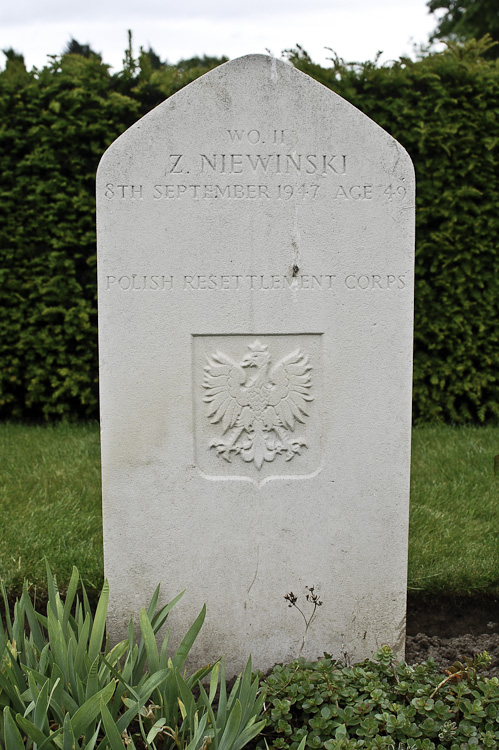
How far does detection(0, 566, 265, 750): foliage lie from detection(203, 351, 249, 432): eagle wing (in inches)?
30.7

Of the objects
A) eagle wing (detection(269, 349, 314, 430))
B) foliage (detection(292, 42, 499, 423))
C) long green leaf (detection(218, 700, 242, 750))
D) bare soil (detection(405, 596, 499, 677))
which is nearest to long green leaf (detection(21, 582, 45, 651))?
long green leaf (detection(218, 700, 242, 750))

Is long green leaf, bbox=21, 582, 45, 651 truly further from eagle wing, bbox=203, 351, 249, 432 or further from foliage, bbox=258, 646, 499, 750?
eagle wing, bbox=203, 351, 249, 432

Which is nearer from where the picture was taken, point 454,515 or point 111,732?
point 111,732

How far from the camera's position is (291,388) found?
2.59m

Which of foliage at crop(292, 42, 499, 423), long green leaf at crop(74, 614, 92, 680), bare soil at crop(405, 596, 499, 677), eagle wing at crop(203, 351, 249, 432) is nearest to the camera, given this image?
long green leaf at crop(74, 614, 92, 680)

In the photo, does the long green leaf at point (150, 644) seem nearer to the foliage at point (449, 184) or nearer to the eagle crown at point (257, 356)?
the eagle crown at point (257, 356)

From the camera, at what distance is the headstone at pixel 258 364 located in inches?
97.0

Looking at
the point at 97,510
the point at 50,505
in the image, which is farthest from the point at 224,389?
the point at 50,505

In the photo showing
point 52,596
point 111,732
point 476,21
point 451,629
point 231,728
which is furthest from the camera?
point 476,21

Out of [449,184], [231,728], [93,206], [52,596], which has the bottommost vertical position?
[231,728]

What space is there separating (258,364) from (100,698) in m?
1.26

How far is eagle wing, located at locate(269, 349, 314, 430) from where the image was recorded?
101 inches

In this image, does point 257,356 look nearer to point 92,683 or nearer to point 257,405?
point 257,405

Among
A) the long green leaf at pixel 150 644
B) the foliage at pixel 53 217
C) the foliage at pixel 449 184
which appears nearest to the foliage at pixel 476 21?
the foliage at pixel 449 184
